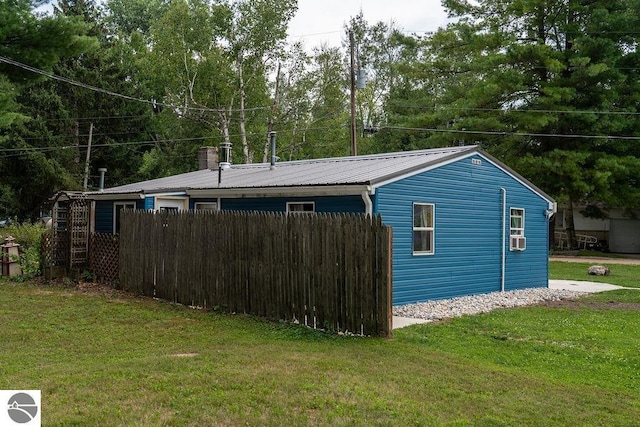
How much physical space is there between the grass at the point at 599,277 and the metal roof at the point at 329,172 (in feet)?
24.0

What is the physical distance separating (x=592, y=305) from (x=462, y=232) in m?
3.04

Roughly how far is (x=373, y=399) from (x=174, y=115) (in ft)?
103

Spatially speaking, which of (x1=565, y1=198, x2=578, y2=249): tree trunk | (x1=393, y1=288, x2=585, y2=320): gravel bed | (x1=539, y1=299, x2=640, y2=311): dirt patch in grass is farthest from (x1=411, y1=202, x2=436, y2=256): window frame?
(x1=565, y1=198, x2=578, y2=249): tree trunk

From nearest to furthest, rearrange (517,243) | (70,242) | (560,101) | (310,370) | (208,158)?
(310,370)
(70,242)
(517,243)
(208,158)
(560,101)

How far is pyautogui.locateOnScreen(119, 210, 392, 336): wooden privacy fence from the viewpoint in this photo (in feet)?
27.5

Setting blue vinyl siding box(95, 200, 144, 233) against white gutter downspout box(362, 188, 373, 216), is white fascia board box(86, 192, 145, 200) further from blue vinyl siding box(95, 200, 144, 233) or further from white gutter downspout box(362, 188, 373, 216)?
white gutter downspout box(362, 188, 373, 216)

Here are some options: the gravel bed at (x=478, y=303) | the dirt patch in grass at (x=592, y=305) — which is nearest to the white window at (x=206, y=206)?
the gravel bed at (x=478, y=303)

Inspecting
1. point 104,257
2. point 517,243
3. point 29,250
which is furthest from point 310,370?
point 29,250

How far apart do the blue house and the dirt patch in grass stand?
174cm

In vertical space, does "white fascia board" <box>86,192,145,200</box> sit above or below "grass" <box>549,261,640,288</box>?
above

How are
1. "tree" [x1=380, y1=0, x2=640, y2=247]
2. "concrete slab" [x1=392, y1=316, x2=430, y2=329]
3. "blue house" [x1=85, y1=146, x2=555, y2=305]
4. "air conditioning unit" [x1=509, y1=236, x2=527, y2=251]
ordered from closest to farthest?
"concrete slab" [x1=392, y1=316, x2=430, y2=329] < "blue house" [x1=85, y1=146, x2=555, y2=305] < "air conditioning unit" [x1=509, y1=236, x2=527, y2=251] < "tree" [x1=380, y1=0, x2=640, y2=247]

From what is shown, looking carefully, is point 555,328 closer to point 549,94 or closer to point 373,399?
point 373,399

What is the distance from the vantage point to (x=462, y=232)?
13422mm

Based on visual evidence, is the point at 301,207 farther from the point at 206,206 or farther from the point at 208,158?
the point at 208,158
